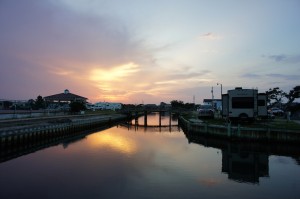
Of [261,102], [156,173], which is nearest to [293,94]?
[261,102]

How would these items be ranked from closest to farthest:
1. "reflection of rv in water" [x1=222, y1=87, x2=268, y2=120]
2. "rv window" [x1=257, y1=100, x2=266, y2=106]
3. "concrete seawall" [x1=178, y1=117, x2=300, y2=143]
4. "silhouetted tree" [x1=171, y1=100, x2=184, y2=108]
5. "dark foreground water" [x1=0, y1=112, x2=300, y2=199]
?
"dark foreground water" [x1=0, y1=112, x2=300, y2=199]
"concrete seawall" [x1=178, y1=117, x2=300, y2=143]
"reflection of rv in water" [x1=222, y1=87, x2=268, y2=120]
"rv window" [x1=257, y1=100, x2=266, y2=106]
"silhouetted tree" [x1=171, y1=100, x2=184, y2=108]

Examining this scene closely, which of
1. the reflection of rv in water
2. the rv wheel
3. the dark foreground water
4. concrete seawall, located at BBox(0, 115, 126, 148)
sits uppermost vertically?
the reflection of rv in water

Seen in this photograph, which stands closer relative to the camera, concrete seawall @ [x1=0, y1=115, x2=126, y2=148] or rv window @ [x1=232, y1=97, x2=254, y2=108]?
concrete seawall @ [x1=0, y1=115, x2=126, y2=148]

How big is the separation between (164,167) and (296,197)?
1027 centimetres

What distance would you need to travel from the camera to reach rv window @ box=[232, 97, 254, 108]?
1332 inches

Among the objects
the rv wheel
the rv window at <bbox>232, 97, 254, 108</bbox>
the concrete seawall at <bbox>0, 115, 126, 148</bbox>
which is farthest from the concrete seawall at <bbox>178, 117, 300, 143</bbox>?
the concrete seawall at <bbox>0, 115, 126, 148</bbox>

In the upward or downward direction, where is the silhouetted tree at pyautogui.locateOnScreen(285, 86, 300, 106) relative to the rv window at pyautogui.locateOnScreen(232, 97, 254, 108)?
upward

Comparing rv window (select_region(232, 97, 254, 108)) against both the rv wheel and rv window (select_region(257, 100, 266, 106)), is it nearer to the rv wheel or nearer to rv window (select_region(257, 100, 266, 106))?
the rv wheel

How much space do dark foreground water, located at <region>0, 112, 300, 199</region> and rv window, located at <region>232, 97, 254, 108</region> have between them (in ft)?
16.9

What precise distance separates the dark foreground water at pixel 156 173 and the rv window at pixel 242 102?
5153 millimetres

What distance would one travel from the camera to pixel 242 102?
34125mm

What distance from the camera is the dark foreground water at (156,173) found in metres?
16.1

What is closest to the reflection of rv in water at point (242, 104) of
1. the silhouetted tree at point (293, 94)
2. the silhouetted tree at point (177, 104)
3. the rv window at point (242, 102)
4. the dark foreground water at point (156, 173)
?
the rv window at point (242, 102)

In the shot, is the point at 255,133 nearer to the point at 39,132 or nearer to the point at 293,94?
the point at 39,132
